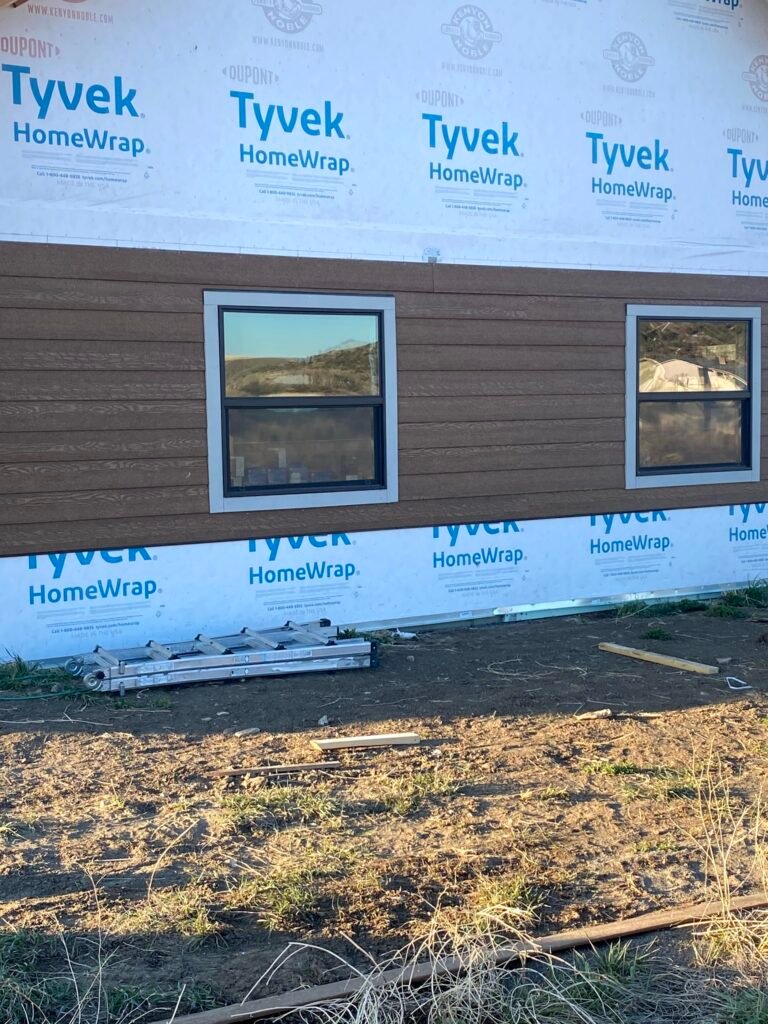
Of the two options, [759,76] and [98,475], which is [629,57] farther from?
[98,475]

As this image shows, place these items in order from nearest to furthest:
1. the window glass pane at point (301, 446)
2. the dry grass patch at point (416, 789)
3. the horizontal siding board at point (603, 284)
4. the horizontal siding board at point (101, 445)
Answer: the dry grass patch at point (416, 789) → the horizontal siding board at point (101, 445) → the window glass pane at point (301, 446) → the horizontal siding board at point (603, 284)

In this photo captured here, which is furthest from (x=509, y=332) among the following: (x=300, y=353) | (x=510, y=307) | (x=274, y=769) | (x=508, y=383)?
(x=274, y=769)

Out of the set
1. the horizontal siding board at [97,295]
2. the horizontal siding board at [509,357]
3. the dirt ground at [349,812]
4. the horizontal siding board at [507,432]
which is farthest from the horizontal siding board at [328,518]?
the horizontal siding board at [97,295]

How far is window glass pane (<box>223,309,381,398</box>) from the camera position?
7531mm

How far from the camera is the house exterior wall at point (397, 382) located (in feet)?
A: 22.6

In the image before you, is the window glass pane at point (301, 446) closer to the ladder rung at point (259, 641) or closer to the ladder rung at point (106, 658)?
the ladder rung at point (259, 641)

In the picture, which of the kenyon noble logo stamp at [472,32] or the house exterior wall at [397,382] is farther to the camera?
the kenyon noble logo stamp at [472,32]

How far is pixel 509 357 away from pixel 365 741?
403cm

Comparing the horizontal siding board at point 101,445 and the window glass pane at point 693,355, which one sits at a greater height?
the window glass pane at point 693,355

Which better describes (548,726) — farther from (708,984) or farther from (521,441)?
(521,441)

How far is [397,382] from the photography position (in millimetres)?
8016

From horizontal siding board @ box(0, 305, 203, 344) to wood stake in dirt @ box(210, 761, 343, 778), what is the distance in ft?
10.9

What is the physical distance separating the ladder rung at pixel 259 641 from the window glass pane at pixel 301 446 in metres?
1.10

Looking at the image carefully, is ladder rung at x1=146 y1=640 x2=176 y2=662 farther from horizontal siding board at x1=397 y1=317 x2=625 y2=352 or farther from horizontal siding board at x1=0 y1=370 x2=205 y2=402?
horizontal siding board at x1=397 y1=317 x2=625 y2=352
